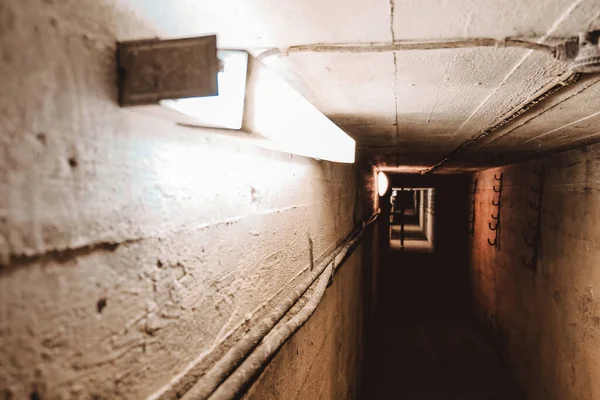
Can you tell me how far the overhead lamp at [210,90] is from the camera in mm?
970

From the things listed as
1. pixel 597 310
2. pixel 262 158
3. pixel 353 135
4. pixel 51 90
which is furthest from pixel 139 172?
pixel 597 310

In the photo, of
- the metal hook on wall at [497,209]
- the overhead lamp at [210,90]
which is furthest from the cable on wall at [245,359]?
the metal hook on wall at [497,209]

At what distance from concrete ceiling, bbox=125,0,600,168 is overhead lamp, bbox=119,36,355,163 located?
→ 7.7 inches

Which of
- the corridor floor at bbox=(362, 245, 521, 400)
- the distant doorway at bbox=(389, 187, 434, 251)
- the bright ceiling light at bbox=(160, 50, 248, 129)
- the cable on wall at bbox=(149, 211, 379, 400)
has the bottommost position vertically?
the corridor floor at bbox=(362, 245, 521, 400)

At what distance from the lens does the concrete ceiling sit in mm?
1243

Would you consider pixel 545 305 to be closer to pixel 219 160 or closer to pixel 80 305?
pixel 219 160

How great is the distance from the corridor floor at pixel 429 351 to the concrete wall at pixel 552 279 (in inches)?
25.2

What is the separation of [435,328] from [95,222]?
1084 cm

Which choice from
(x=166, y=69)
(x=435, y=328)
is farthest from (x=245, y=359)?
(x=435, y=328)

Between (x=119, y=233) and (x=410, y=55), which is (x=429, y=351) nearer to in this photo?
(x=410, y=55)

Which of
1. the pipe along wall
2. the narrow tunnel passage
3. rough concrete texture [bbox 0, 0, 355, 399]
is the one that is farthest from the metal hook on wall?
rough concrete texture [bbox 0, 0, 355, 399]

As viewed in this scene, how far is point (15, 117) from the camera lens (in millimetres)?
769

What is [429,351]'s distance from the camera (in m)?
8.94

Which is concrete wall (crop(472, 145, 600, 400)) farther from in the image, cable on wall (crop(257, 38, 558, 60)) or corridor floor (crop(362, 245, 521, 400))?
cable on wall (crop(257, 38, 558, 60))
